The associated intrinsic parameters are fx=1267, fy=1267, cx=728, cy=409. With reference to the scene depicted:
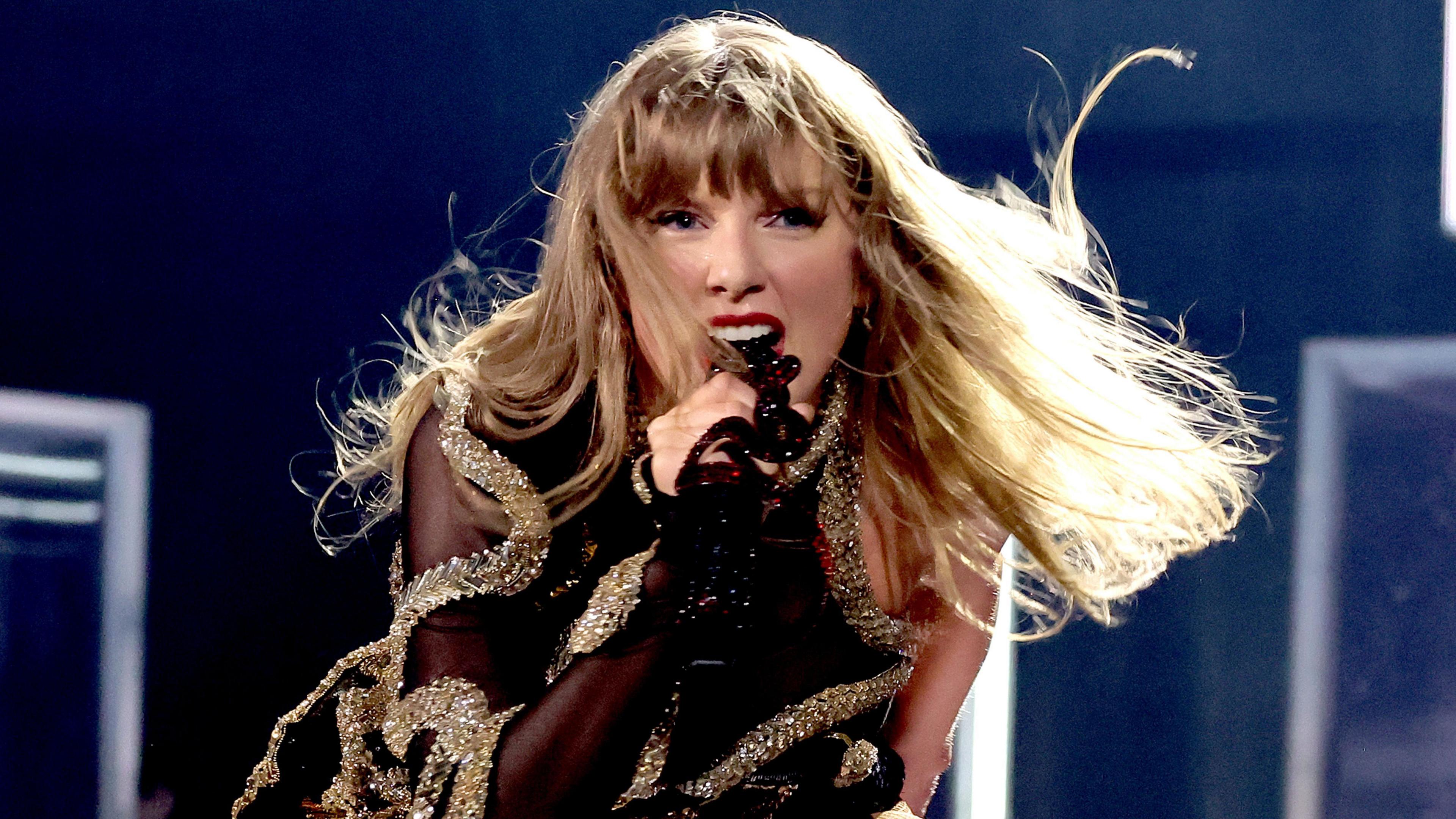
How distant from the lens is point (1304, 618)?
1499 mm

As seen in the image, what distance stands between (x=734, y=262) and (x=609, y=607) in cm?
29

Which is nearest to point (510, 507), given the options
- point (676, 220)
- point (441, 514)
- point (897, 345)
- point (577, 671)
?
point (441, 514)

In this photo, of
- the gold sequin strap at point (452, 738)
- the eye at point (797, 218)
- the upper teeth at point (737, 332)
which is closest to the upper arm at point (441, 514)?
the gold sequin strap at point (452, 738)

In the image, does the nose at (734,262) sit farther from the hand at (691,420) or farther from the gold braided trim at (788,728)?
the gold braided trim at (788,728)

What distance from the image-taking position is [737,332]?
1053 millimetres

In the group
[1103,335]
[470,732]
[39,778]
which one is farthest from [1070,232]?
[39,778]

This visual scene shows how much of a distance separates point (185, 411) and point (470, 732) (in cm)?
59

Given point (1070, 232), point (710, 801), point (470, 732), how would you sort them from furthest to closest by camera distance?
point (1070, 232), point (710, 801), point (470, 732)

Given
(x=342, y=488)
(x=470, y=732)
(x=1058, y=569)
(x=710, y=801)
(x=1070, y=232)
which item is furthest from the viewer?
(x=342, y=488)

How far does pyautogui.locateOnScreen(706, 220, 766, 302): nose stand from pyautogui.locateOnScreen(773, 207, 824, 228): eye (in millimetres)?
32

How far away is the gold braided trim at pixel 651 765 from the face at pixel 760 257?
Answer: 0.32 meters

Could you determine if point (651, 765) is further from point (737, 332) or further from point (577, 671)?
point (737, 332)

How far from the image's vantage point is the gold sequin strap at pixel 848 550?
3.88 feet

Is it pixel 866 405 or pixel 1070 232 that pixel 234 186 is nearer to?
pixel 866 405
